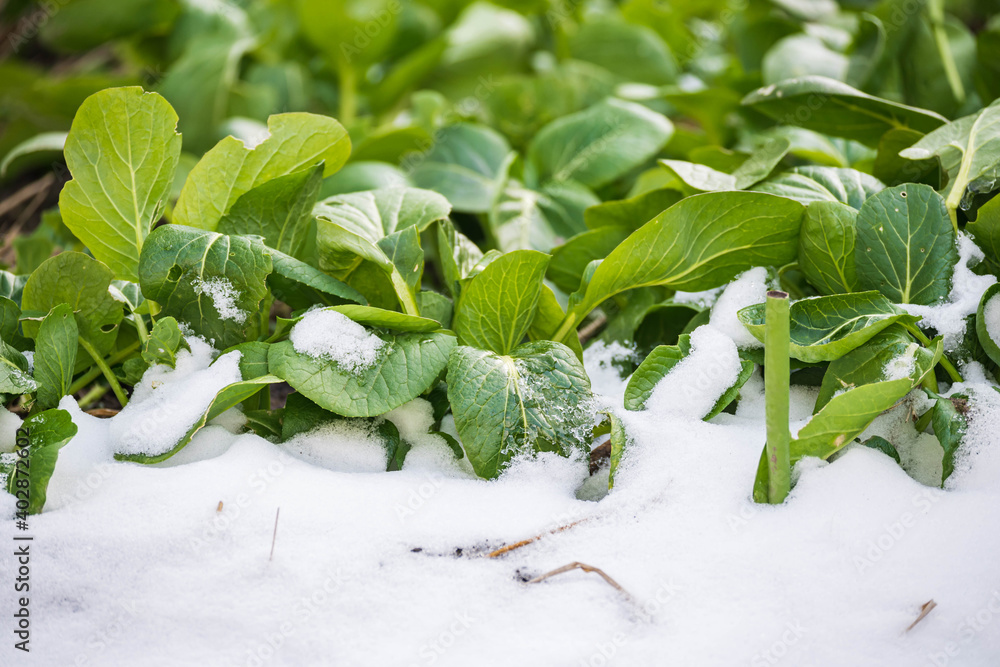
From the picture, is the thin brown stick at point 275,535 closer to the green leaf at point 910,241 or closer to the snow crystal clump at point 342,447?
the snow crystal clump at point 342,447

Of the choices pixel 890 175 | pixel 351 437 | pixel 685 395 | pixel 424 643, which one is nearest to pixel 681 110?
pixel 890 175

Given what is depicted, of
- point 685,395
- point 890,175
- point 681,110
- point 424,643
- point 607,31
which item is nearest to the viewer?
point 424,643

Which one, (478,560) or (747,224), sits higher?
(747,224)

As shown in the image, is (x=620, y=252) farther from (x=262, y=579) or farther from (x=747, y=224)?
(x=262, y=579)

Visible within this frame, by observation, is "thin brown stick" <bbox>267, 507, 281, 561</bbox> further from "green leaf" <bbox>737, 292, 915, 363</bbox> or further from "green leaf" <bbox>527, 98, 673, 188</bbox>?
"green leaf" <bbox>527, 98, 673, 188</bbox>

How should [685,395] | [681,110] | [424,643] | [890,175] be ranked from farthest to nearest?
1. [681,110]
2. [890,175]
3. [685,395]
4. [424,643]

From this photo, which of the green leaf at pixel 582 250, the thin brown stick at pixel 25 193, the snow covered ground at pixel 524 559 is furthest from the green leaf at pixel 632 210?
the thin brown stick at pixel 25 193
